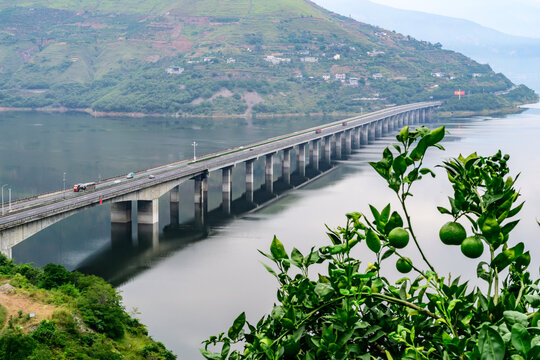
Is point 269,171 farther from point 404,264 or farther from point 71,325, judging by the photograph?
point 404,264

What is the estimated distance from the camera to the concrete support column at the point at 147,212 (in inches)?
2603

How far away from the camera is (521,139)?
13150cm

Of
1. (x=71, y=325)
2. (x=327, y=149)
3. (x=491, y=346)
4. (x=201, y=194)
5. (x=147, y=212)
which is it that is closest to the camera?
(x=491, y=346)

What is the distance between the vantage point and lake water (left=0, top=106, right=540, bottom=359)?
4456 cm

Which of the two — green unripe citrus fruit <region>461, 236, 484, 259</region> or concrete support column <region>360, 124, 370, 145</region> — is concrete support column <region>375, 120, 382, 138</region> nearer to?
concrete support column <region>360, 124, 370, 145</region>

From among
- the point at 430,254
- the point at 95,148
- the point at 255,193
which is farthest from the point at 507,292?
the point at 95,148

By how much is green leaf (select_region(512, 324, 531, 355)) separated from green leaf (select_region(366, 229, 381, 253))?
47.1 inches

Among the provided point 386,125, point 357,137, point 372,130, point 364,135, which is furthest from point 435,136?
point 386,125

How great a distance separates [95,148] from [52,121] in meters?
60.9

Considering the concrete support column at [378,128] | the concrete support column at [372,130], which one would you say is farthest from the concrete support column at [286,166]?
the concrete support column at [378,128]

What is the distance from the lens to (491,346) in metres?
3.61

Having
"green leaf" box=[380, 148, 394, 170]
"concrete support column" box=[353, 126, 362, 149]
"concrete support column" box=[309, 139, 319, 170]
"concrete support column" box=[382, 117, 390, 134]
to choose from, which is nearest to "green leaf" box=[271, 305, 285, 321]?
"green leaf" box=[380, 148, 394, 170]

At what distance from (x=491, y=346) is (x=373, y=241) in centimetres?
128

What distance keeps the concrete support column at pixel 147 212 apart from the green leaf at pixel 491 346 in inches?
2503
